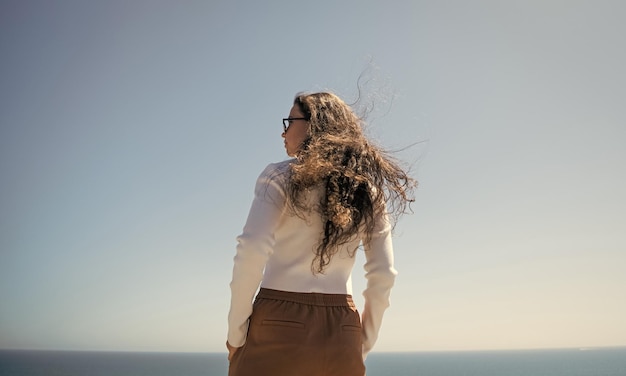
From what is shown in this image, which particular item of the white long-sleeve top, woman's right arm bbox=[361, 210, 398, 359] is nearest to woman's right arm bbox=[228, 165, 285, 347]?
the white long-sleeve top

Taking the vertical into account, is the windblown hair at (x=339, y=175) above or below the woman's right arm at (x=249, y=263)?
above

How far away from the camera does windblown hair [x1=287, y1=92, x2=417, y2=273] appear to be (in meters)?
2.51

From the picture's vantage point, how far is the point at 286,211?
253 centimetres

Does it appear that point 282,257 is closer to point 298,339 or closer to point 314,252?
point 314,252

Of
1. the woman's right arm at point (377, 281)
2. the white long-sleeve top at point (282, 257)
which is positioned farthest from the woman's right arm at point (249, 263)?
the woman's right arm at point (377, 281)

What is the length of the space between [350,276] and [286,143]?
828mm

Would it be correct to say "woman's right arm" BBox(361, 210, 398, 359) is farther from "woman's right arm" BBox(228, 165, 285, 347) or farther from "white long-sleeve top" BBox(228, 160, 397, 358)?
"woman's right arm" BBox(228, 165, 285, 347)

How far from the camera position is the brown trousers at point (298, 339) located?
2332 mm

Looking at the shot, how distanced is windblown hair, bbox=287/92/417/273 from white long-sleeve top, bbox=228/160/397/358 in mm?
51

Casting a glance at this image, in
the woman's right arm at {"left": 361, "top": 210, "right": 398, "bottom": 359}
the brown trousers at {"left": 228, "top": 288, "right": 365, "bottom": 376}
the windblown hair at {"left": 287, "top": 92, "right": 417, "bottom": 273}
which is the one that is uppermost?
the windblown hair at {"left": 287, "top": 92, "right": 417, "bottom": 273}

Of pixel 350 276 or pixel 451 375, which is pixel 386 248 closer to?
pixel 350 276

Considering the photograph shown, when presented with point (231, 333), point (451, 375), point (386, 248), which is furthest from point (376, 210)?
point (451, 375)

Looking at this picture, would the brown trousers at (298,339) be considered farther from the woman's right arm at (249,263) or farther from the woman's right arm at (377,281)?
the woman's right arm at (377,281)

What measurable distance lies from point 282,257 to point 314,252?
0.16 m
